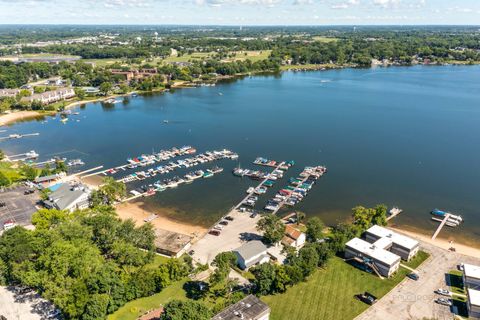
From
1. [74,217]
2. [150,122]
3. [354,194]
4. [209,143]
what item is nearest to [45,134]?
[150,122]

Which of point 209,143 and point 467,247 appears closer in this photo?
point 467,247

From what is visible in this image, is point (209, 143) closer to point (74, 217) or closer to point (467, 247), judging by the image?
point (74, 217)

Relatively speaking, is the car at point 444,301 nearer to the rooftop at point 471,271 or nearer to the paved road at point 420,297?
the paved road at point 420,297

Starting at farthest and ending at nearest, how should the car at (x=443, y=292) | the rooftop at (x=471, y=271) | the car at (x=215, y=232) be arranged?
the car at (x=215, y=232) → the rooftop at (x=471, y=271) → the car at (x=443, y=292)

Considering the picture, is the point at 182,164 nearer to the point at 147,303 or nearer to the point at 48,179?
the point at 48,179

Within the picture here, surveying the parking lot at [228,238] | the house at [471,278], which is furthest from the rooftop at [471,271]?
the parking lot at [228,238]

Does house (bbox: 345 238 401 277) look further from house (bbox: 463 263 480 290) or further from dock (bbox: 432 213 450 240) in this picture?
dock (bbox: 432 213 450 240)

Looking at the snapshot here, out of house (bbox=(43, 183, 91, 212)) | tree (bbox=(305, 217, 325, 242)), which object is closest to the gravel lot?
house (bbox=(43, 183, 91, 212))
